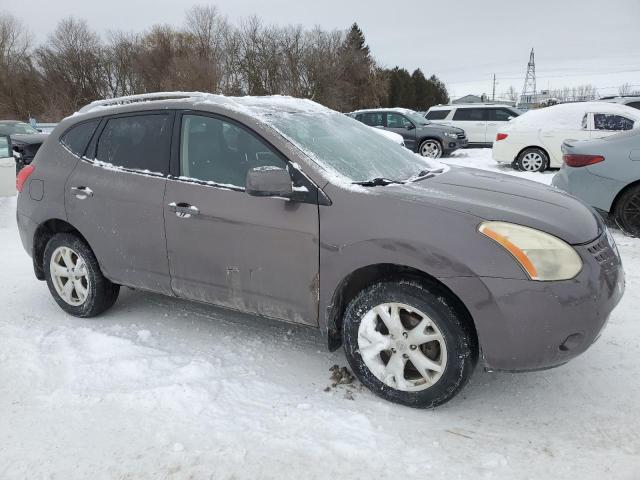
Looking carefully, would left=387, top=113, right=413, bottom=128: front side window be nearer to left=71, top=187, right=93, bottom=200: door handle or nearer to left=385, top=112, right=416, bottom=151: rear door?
left=385, top=112, right=416, bottom=151: rear door

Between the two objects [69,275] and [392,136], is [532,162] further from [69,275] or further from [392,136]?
[69,275]

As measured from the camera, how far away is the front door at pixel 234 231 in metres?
2.98

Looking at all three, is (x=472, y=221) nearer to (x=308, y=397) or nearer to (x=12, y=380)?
(x=308, y=397)

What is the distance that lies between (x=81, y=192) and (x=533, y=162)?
1054cm

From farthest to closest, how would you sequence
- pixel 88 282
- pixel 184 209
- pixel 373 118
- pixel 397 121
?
pixel 373 118 → pixel 397 121 → pixel 88 282 → pixel 184 209

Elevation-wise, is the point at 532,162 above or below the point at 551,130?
below

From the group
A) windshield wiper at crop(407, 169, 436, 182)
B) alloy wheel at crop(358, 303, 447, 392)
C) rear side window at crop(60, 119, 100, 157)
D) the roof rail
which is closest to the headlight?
alloy wheel at crop(358, 303, 447, 392)

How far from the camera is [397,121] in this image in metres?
15.9

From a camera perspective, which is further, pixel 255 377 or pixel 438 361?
pixel 255 377

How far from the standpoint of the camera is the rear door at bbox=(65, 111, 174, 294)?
353 centimetres

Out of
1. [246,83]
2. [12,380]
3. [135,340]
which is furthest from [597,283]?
[246,83]

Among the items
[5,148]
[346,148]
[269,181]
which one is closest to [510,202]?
[346,148]

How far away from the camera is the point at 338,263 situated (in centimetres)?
285

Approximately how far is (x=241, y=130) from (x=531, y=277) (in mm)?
1879
